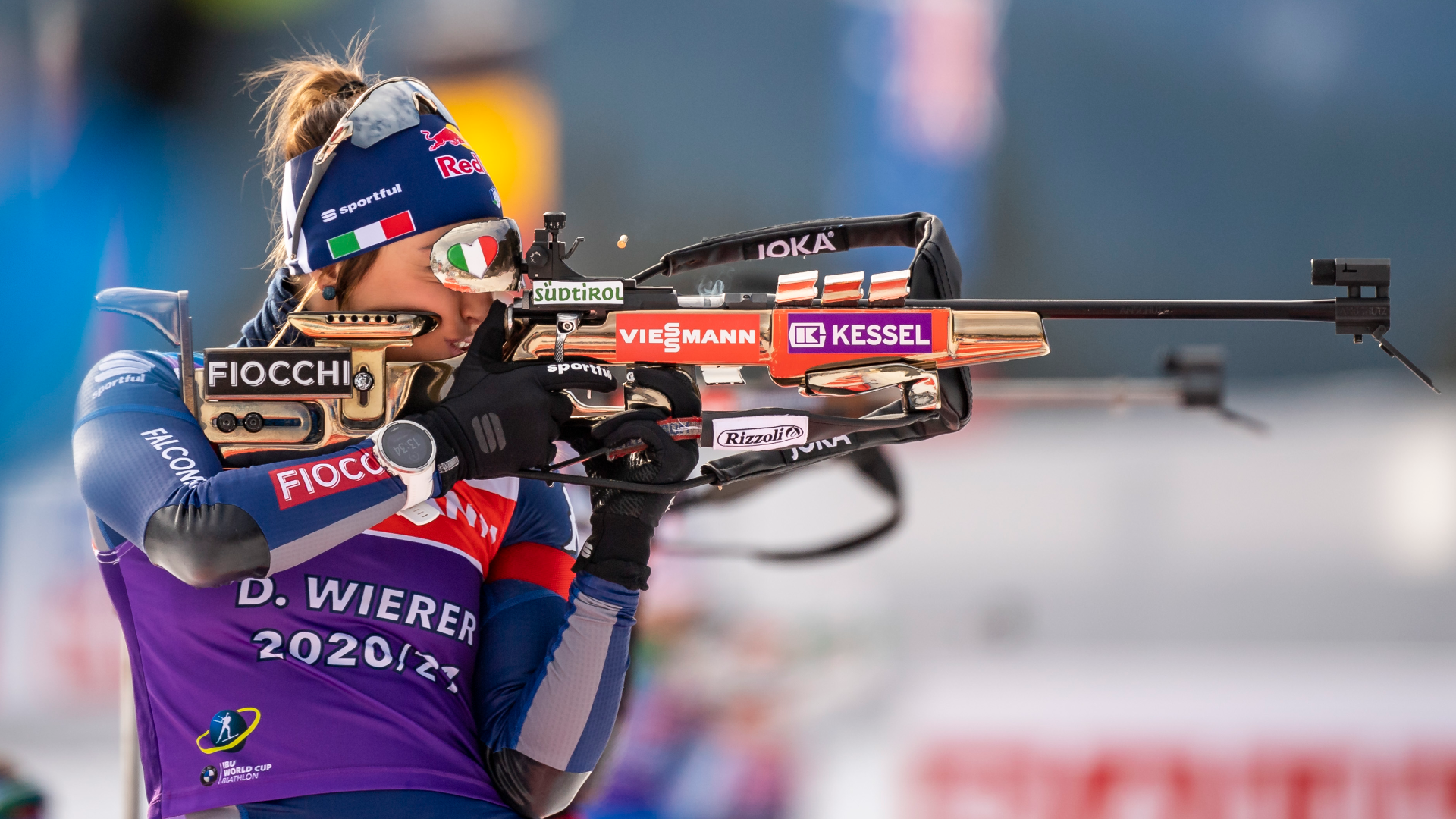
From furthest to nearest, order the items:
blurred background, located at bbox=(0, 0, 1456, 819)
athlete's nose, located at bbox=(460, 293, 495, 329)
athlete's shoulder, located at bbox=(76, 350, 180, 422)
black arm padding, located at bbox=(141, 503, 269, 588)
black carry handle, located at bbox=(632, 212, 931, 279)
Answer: blurred background, located at bbox=(0, 0, 1456, 819) < black carry handle, located at bbox=(632, 212, 931, 279) < athlete's nose, located at bbox=(460, 293, 495, 329) < athlete's shoulder, located at bbox=(76, 350, 180, 422) < black arm padding, located at bbox=(141, 503, 269, 588)

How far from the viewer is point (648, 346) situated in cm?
130

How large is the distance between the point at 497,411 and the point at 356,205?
279 mm

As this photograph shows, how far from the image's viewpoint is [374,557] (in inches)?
48.9

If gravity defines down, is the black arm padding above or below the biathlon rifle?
below

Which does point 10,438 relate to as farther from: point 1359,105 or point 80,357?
point 1359,105

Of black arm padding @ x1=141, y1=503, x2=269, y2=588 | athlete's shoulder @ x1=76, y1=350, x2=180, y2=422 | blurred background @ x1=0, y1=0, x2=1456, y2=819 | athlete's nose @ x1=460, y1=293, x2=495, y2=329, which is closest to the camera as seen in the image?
black arm padding @ x1=141, y1=503, x2=269, y2=588

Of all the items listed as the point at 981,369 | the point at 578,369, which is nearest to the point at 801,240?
the point at 578,369

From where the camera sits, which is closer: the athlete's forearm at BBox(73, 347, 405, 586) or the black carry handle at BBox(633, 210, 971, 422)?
the athlete's forearm at BBox(73, 347, 405, 586)

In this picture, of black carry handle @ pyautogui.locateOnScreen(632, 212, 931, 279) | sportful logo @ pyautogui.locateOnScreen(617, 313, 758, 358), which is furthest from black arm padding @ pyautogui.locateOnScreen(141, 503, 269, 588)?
black carry handle @ pyautogui.locateOnScreen(632, 212, 931, 279)

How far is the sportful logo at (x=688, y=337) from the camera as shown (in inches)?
51.1

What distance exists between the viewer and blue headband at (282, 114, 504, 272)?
1.27 metres

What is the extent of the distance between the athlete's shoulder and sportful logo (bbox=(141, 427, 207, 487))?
0.05m

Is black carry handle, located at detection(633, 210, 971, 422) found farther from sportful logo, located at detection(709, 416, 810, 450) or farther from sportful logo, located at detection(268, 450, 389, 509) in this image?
sportful logo, located at detection(268, 450, 389, 509)

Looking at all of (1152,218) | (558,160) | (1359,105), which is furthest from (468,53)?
(1359,105)
